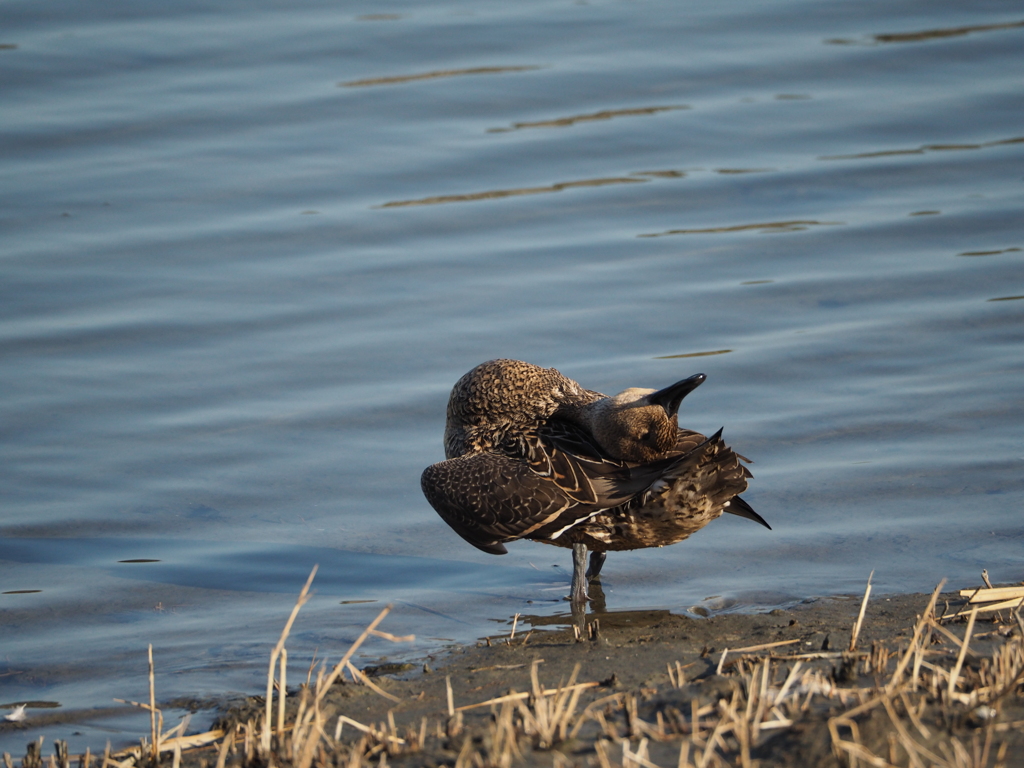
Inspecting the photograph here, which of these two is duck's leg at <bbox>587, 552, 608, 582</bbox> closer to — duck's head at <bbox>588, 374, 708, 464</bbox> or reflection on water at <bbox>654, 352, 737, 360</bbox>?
duck's head at <bbox>588, 374, 708, 464</bbox>

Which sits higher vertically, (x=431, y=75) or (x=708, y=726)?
(x=431, y=75)

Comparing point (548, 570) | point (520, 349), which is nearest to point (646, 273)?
point (520, 349)

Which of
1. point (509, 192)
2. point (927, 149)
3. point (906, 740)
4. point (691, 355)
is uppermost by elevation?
point (927, 149)

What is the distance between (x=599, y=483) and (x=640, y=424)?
0.35 meters

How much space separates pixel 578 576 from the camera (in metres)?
5.83

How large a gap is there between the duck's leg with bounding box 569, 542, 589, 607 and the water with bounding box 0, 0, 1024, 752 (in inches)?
8.5

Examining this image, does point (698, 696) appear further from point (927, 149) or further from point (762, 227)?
point (927, 149)

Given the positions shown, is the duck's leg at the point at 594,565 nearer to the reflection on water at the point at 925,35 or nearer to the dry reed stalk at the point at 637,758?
the dry reed stalk at the point at 637,758

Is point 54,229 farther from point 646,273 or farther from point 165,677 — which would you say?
point 165,677

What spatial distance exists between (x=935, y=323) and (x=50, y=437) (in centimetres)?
641

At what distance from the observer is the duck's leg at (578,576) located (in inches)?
229

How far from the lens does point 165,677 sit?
16.8 feet

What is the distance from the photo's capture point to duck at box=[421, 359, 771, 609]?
5.54 metres

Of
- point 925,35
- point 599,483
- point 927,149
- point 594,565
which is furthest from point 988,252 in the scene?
point 599,483
